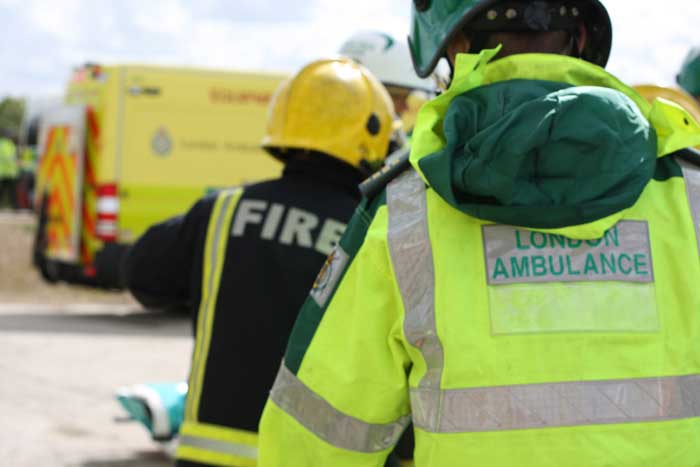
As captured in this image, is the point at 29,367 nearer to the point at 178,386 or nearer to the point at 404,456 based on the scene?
the point at 178,386

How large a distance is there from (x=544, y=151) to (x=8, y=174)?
2442cm

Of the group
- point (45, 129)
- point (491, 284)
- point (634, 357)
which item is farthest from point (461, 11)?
point (45, 129)

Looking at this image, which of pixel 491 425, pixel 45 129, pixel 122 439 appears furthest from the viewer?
pixel 45 129

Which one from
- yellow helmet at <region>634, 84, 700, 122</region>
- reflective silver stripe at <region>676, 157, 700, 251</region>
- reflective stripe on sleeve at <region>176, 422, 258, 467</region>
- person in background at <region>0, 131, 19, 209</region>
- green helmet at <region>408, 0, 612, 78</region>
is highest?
green helmet at <region>408, 0, 612, 78</region>

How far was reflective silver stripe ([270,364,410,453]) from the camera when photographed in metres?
1.77

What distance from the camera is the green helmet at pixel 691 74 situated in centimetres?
432

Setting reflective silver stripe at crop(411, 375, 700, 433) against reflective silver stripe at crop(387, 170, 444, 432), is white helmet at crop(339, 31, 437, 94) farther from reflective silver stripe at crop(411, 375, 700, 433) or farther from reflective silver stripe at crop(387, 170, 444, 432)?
reflective silver stripe at crop(411, 375, 700, 433)

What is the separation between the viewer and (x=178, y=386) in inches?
215

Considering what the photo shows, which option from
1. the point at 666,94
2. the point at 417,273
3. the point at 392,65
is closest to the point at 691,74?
the point at 666,94

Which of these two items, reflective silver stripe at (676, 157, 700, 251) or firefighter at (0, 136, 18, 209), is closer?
reflective silver stripe at (676, 157, 700, 251)

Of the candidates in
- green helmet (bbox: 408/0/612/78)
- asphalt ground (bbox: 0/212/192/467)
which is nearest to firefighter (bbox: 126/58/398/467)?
green helmet (bbox: 408/0/612/78)

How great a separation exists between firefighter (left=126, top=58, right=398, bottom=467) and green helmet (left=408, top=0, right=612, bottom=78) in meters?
0.96

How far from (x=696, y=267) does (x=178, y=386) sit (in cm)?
408

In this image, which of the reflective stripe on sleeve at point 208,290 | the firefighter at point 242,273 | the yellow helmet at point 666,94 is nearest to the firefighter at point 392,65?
the yellow helmet at point 666,94
